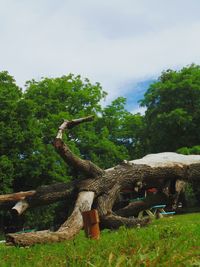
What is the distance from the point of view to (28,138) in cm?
3177

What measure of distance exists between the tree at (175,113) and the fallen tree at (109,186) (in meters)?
23.0

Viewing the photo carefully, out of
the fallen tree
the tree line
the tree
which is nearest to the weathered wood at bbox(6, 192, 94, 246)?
the fallen tree

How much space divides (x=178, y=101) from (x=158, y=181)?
83.1ft

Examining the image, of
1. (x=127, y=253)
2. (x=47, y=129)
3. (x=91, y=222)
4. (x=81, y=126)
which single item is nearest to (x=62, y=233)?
(x=91, y=222)

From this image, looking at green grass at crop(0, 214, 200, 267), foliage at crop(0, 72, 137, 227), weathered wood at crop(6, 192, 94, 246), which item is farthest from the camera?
foliage at crop(0, 72, 137, 227)

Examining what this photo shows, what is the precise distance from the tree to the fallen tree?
23.0 metres

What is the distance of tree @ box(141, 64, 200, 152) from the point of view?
3791cm

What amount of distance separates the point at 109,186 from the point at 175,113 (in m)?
25.1

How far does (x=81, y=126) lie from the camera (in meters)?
40.0

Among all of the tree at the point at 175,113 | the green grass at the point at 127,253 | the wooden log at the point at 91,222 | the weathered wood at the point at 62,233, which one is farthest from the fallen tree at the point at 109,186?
the tree at the point at 175,113

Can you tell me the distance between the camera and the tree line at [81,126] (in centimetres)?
3119

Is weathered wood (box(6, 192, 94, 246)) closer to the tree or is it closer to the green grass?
the green grass

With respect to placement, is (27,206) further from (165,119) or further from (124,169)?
(165,119)

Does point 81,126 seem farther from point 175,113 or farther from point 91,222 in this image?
point 91,222
